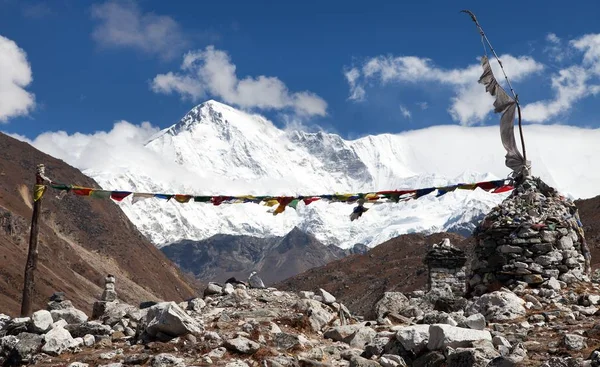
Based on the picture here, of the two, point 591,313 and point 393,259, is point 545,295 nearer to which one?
point 591,313

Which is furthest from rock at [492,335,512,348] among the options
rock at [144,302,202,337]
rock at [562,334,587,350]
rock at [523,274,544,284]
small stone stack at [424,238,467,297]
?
small stone stack at [424,238,467,297]

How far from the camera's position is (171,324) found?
10.8m

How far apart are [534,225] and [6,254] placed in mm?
83794

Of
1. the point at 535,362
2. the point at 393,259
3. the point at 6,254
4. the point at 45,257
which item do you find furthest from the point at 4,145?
the point at 535,362

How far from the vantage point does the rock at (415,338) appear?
970 cm

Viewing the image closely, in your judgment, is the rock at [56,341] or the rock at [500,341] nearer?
the rock at [500,341]

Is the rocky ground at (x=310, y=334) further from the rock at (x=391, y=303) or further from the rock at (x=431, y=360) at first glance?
the rock at (x=391, y=303)

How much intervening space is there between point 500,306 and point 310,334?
11.4 ft

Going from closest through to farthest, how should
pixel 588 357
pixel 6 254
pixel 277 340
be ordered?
pixel 588 357 < pixel 277 340 < pixel 6 254

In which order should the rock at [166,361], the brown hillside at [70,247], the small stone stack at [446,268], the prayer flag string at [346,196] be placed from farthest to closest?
the brown hillside at [70,247]
the small stone stack at [446,268]
the prayer flag string at [346,196]
the rock at [166,361]

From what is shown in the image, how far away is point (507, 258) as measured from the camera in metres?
14.5

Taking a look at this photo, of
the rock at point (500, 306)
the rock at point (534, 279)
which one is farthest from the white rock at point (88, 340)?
the rock at point (534, 279)

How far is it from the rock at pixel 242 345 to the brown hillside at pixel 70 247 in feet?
209

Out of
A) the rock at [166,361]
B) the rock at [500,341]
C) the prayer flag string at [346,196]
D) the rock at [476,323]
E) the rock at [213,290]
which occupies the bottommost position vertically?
the rock at [166,361]
